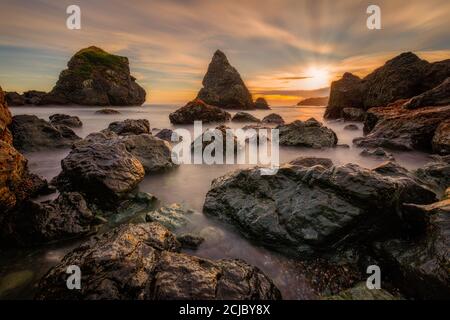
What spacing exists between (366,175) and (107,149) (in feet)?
18.1

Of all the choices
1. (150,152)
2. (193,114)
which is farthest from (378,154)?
(193,114)

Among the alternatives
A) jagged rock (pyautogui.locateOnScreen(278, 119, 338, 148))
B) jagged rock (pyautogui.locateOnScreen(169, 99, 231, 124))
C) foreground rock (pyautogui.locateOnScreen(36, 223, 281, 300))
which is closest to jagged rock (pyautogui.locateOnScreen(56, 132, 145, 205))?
foreground rock (pyautogui.locateOnScreen(36, 223, 281, 300))

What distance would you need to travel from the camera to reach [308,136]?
12859 millimetres

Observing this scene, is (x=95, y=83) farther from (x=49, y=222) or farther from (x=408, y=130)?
(x=49, y=222)

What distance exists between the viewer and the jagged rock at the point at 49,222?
158 inches

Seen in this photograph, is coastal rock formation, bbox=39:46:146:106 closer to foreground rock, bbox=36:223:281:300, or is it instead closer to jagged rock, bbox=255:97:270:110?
jagged rock, bbox=255:97:270:110

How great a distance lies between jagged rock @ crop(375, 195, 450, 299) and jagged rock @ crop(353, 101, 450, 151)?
8502 mm

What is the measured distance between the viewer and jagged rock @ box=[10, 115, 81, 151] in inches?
400

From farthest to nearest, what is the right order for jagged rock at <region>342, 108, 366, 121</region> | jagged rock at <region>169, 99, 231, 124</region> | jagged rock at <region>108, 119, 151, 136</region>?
jagged rock at <region>342, 108, 366, 121</region> → jagged rock at <region>169, 99, 231, 124</region> → jagged rock at <region>108, 119, 151, 136</region>

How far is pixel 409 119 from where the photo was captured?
1127 cm

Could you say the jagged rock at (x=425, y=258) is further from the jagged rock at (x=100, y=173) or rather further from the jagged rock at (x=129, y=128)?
the jagged rock at (x=129, y=128)

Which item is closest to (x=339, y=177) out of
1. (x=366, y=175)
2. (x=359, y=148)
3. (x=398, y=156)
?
(x=366, y=175)

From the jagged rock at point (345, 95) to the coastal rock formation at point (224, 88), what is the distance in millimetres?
33552
